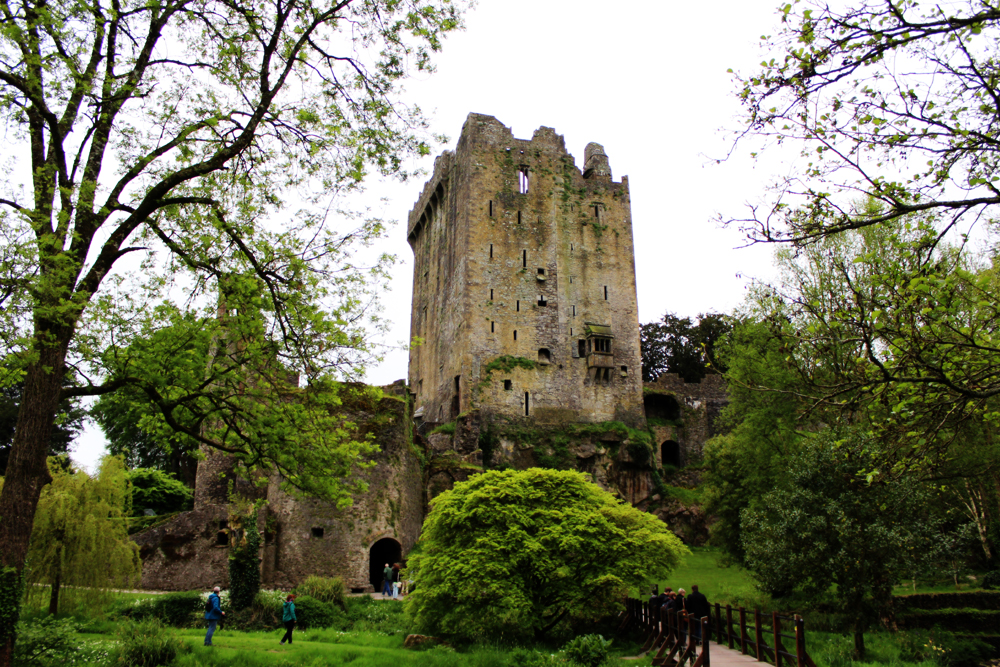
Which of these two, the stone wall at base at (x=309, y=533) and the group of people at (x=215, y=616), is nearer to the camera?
the group of people at (x=215, y=616)

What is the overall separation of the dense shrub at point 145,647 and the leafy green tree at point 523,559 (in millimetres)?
4788

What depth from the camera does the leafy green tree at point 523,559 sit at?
14562mm

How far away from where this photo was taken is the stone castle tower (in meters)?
39.2

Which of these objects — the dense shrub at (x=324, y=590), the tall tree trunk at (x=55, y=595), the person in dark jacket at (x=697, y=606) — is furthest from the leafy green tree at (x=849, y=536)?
the tall tree trunk at (x=55, y=595)

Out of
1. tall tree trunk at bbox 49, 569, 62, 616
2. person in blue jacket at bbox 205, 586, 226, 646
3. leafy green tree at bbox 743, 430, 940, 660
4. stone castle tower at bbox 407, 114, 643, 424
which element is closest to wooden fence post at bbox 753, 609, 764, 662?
leafy green tree at bbox 743, 430, 940, 660

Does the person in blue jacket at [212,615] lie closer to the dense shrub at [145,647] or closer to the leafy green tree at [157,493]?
the dense shrub at [145,647]

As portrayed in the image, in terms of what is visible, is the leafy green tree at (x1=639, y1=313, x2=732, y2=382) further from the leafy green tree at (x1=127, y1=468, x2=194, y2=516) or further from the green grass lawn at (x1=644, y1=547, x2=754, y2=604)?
the leafy green tree at (x1=127, y1=468, x2=194, y2=516)

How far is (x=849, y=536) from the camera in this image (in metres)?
15.3

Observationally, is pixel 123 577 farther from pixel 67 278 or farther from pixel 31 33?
pixel 31 33

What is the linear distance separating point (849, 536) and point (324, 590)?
42.0 ft

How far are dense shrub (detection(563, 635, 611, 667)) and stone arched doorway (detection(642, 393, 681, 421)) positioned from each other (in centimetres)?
3451

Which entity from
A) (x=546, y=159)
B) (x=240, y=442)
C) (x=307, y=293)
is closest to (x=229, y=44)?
(x=307, y=293)

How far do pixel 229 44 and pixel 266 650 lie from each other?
33.9 feet

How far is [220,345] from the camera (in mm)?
10320
